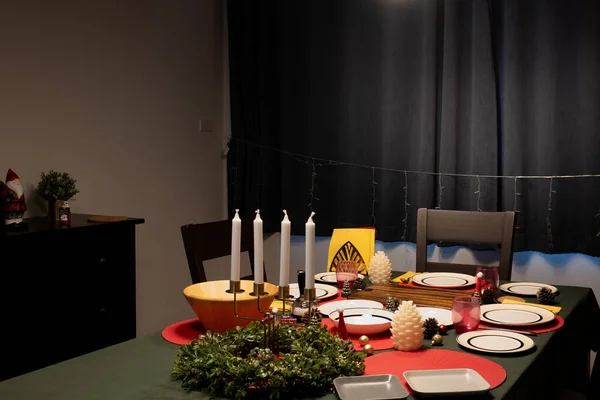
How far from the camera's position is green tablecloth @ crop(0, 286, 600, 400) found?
1.29 meters

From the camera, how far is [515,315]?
1877 millimetres

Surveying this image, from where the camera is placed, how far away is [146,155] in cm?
347

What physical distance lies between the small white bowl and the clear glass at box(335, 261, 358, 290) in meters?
0.29

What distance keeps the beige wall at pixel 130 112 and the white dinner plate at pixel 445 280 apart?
165 centimetres

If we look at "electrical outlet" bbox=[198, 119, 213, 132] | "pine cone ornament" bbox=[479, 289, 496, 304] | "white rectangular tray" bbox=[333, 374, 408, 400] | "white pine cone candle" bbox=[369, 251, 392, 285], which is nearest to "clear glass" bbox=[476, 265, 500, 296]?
"pine cone ornament" bbox=[479, 289, 496, 304]

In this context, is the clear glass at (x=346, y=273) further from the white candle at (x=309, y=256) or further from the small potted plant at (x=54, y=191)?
the small potted plant at (x=54, y=191)

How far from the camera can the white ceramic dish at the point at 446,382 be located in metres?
1.26

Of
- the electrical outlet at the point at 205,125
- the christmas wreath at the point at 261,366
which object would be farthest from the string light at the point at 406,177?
the christmas wreath at the point at 261,366

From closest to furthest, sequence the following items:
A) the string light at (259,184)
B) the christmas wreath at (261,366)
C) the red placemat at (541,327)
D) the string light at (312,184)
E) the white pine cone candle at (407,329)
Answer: the christmas wreath at (261,366), the white pine cone candle at (407,329), the red placemat at (541,327), the string light at (312,184), the string light at (259,184)

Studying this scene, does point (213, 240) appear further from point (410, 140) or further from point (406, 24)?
point (406, 24)

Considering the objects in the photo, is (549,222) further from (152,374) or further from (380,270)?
(152,374)

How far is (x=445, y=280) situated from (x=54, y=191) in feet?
5.39

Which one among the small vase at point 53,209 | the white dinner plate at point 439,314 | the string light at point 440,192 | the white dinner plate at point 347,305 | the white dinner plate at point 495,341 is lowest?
the white dinner plate at point 495,341

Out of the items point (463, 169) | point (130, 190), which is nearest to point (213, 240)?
point (130, 190)
